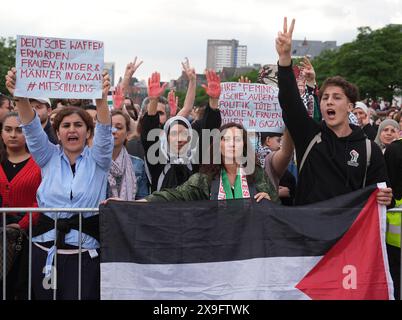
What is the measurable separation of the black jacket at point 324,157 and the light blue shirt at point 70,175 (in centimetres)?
143

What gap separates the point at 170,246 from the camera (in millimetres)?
4609

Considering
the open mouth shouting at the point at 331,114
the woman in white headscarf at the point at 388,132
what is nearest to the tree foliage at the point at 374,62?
the woman in white headscarf at the point at 388,132

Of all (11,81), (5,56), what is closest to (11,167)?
(11,81)

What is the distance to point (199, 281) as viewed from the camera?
181 inches

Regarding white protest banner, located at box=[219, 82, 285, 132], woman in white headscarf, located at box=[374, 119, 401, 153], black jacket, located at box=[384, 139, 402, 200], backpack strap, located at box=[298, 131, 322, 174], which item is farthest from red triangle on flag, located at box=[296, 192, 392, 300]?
woman in white headscarf, located at box=[374, 119, 401, 153]

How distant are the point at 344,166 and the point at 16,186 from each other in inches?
108

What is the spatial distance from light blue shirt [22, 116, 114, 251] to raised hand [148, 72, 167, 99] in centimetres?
173

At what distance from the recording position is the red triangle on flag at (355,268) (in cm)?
461

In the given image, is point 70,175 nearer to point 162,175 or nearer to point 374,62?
point 162,175

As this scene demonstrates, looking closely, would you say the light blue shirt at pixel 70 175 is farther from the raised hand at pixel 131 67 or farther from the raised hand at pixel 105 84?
the raised hand at pixel 131 67

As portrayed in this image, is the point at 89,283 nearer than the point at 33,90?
Yes

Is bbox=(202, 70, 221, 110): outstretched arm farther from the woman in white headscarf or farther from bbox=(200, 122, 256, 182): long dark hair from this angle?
the woman in white headscarf
